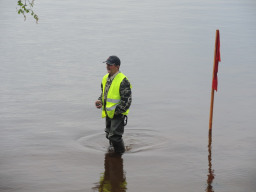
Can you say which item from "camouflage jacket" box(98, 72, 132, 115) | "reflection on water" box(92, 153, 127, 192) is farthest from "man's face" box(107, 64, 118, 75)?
"reflection on water" box(92, 153, 127, 192)

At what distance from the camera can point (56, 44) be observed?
24.8 meters

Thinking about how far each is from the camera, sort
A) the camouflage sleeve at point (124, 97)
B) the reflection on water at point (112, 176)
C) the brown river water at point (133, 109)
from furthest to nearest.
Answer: the camouflage sleeve at point (124, 97) → the brown river water at point (133, 109) → the reflection on water at point (112, 176)

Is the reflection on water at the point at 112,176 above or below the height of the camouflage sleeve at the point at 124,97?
below

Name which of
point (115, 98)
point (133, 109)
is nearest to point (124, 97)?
point (115, 98)

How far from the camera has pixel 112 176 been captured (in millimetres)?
9180

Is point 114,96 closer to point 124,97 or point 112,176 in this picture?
point 124,97

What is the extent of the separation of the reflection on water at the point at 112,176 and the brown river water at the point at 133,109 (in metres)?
0.02

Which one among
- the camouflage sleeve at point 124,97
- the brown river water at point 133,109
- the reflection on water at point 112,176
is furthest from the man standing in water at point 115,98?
the brown river water at point 133,109

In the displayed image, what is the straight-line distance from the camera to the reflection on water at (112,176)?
28.1 feet

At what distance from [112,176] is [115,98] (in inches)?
52.7

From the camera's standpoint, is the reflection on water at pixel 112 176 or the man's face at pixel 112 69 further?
the man's face at pixel 112 69

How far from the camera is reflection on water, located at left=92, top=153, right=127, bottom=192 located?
857cm

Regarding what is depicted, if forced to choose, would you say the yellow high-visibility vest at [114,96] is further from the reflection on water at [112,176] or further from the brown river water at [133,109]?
the brown river water at [133,109]

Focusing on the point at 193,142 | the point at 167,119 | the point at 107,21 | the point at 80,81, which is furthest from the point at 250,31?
the point at 193,142
